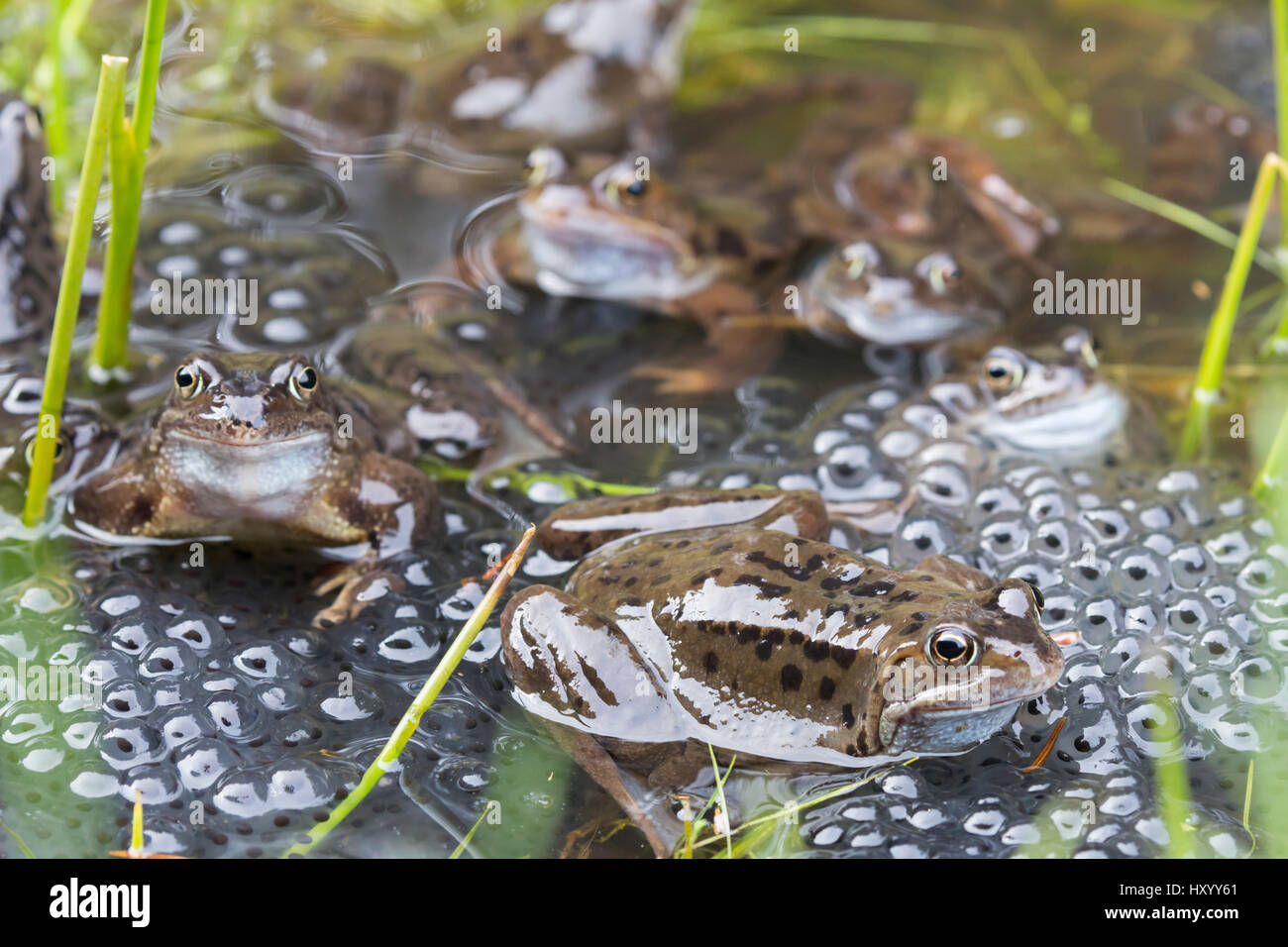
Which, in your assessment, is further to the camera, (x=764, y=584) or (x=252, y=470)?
(x=252, y=470)

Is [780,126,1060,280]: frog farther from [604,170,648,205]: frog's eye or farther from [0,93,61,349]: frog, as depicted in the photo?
[0,93,61,349]: frog

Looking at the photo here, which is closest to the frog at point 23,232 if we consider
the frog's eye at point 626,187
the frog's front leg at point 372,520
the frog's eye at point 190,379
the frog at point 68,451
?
the frog at point 68,451

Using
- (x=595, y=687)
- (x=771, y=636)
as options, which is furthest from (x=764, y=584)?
(x=595, y=687)

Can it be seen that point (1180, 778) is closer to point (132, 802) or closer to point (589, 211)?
point (132, 802)

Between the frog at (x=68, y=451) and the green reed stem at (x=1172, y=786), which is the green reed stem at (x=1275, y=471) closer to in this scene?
the green reed stem at (x=1172, y=786)

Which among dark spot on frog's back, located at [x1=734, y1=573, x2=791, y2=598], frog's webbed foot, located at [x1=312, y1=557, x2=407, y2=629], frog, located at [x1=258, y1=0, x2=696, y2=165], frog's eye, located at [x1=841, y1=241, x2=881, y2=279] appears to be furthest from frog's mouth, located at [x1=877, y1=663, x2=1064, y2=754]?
frog, located at [x1=258, y1=0, x2=696, y2=165]

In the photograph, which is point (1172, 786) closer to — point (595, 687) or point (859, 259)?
point (595, 687)
